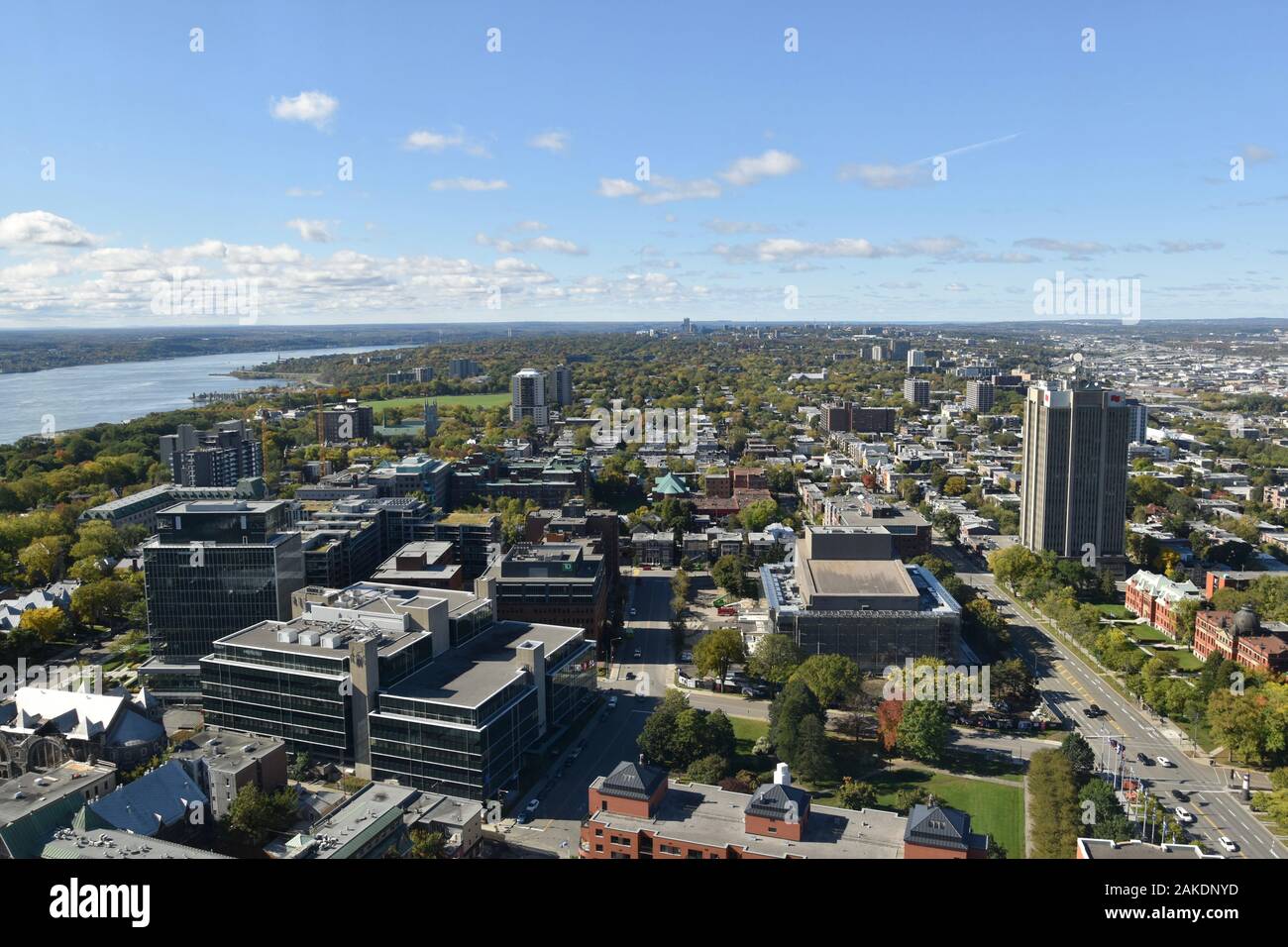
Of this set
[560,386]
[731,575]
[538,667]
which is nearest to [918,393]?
[560,386]

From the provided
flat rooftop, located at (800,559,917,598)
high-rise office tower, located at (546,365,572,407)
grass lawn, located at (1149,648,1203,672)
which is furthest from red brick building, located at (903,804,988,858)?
high-rise office tower, located at (546,365,572,407)

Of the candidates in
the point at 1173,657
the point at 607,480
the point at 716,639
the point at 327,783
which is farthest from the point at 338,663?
the point at 607,480

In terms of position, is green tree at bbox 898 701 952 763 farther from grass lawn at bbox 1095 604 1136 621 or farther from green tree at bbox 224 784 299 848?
grass lawn at bbox 1095 604 1136 621

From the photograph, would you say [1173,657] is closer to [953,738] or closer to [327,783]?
[953,738]

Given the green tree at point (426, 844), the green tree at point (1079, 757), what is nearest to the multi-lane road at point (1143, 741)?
the green tree at point (1079, 757)

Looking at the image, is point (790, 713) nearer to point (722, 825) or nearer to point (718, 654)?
point (718, 654)

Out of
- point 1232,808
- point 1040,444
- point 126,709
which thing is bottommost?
point 1232,808
